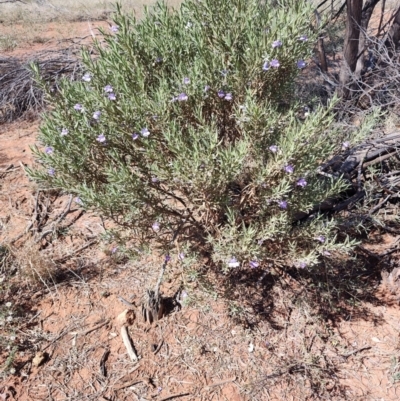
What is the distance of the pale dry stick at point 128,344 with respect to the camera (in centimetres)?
249

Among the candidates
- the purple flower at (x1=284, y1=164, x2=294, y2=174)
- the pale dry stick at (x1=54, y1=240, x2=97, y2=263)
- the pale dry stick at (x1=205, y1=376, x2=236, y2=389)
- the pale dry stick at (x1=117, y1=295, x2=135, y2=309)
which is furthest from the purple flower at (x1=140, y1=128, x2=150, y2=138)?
the pale dry stick at (x1=54, y1=240, x2=97, y2=263)

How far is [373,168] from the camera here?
3127 mm

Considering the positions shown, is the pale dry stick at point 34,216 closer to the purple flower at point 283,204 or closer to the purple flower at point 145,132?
the purple flower at point 145,132

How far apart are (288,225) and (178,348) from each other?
3.77 feet

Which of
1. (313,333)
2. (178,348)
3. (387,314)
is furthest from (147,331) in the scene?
(387,314)

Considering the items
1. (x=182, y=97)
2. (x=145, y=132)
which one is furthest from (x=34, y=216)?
(x=182, y=97)

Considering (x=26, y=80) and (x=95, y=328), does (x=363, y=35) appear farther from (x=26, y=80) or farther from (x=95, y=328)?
(x=26, y=80)

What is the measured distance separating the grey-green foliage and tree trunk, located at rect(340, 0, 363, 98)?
7.35 ft

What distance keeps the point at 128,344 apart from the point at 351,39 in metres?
4.16

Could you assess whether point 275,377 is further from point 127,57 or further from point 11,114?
point 11,114

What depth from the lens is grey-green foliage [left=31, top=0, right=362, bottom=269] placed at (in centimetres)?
191

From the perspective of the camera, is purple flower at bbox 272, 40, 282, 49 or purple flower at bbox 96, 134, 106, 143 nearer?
purple flower at bbox 272, 40, 282, 49

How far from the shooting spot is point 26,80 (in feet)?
19.3

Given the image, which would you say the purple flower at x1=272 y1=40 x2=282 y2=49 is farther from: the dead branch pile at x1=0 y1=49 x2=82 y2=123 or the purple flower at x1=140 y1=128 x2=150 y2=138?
the dead branch pile at x1=0 y1=49 x2=82 y2=123
